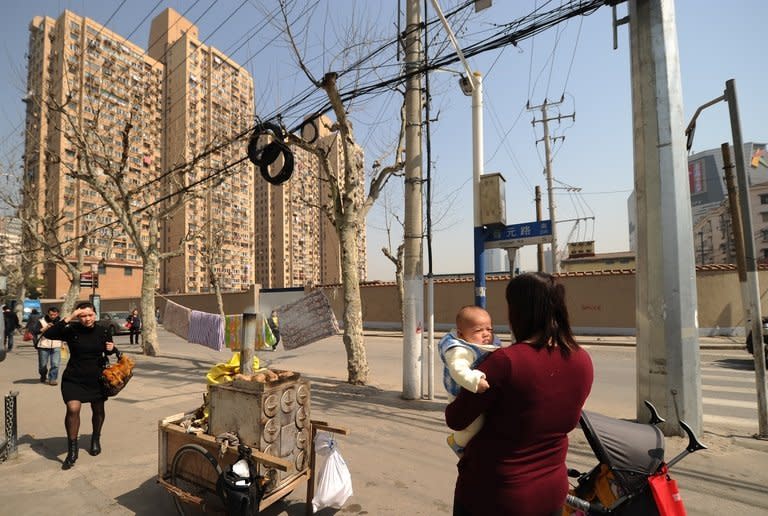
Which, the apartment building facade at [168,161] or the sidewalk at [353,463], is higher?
the apartment building facade at [168,161]

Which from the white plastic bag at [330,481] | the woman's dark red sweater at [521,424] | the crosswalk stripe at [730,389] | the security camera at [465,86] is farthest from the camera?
the crosswalk stripe at [730,389]

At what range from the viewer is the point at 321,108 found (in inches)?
364

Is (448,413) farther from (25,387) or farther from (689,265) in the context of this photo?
(25,387)

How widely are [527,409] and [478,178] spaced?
18.7 ft

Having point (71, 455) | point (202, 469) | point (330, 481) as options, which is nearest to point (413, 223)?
point (330, 481)

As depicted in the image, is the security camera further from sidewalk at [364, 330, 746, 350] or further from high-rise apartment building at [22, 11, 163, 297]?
high-rise apartment building at [22, 11, 163, 297]

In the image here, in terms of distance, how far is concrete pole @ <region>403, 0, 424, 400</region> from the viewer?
7465 mm

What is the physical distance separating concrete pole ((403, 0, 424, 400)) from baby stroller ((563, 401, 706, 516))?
17.2 feet

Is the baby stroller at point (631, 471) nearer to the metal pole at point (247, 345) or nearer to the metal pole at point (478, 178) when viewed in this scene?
the metal pole at point (247, 345)

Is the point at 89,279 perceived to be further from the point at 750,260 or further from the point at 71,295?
the point at 750,260

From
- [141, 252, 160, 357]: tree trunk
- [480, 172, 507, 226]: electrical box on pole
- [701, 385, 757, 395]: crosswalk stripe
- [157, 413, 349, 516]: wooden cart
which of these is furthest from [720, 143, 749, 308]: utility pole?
[141, 252, 160, 357]: tree trunk

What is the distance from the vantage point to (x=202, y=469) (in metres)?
3.08

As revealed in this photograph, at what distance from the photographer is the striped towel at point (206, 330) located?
43.1 ft

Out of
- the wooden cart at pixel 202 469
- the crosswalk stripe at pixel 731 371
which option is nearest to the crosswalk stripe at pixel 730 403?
the crosswalk stripe at pixel 731 371
